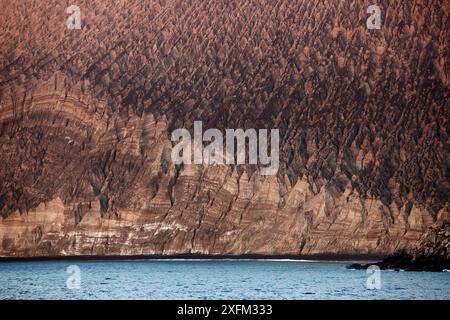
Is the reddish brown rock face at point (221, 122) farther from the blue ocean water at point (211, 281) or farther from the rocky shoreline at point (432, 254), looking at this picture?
the rocky shoreline at point (432, 254)

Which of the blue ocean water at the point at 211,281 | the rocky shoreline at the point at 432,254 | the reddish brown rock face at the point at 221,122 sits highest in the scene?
the reddish brown rock face at the point at 221,122

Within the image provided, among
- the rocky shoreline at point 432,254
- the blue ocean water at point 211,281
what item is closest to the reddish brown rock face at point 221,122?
the blue ocean water at point 211,281

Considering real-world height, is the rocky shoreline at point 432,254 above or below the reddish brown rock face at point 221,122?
below

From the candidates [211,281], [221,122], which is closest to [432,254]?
[211,281]

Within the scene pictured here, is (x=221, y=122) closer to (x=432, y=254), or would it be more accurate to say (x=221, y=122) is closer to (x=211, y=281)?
(x=432, y=254)
